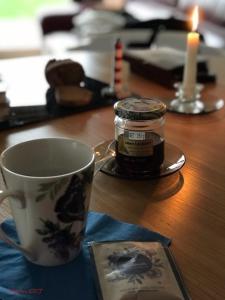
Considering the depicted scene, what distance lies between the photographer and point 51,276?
49 cm

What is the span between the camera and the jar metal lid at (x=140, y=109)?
68 centimetres

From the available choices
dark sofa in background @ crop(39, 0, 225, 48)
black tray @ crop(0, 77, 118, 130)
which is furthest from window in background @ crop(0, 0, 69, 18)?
black tray @ crop(0, 77, 118, 130)

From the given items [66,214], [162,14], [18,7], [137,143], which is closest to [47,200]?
[66,214]

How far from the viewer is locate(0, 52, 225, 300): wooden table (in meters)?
0.52

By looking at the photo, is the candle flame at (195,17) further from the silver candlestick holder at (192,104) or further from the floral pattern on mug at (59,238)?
the floral pattern on mug at (59,238)

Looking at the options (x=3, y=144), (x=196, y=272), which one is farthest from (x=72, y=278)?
(x=3, y=144)

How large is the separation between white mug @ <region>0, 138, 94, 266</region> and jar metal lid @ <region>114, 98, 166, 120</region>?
16cm

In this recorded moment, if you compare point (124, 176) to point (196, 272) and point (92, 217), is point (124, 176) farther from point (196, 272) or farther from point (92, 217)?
point (196, 272)

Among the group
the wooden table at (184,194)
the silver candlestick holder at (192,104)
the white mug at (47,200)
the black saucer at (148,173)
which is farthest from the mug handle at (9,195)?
the silver candlestick holder at (192,104)

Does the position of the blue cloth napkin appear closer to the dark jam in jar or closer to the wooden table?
the wooden table

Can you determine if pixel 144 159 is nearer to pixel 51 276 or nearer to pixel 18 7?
pixel 51 276

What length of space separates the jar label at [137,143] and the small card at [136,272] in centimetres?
19

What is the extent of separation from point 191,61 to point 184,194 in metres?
0.46

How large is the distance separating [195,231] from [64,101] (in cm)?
52
